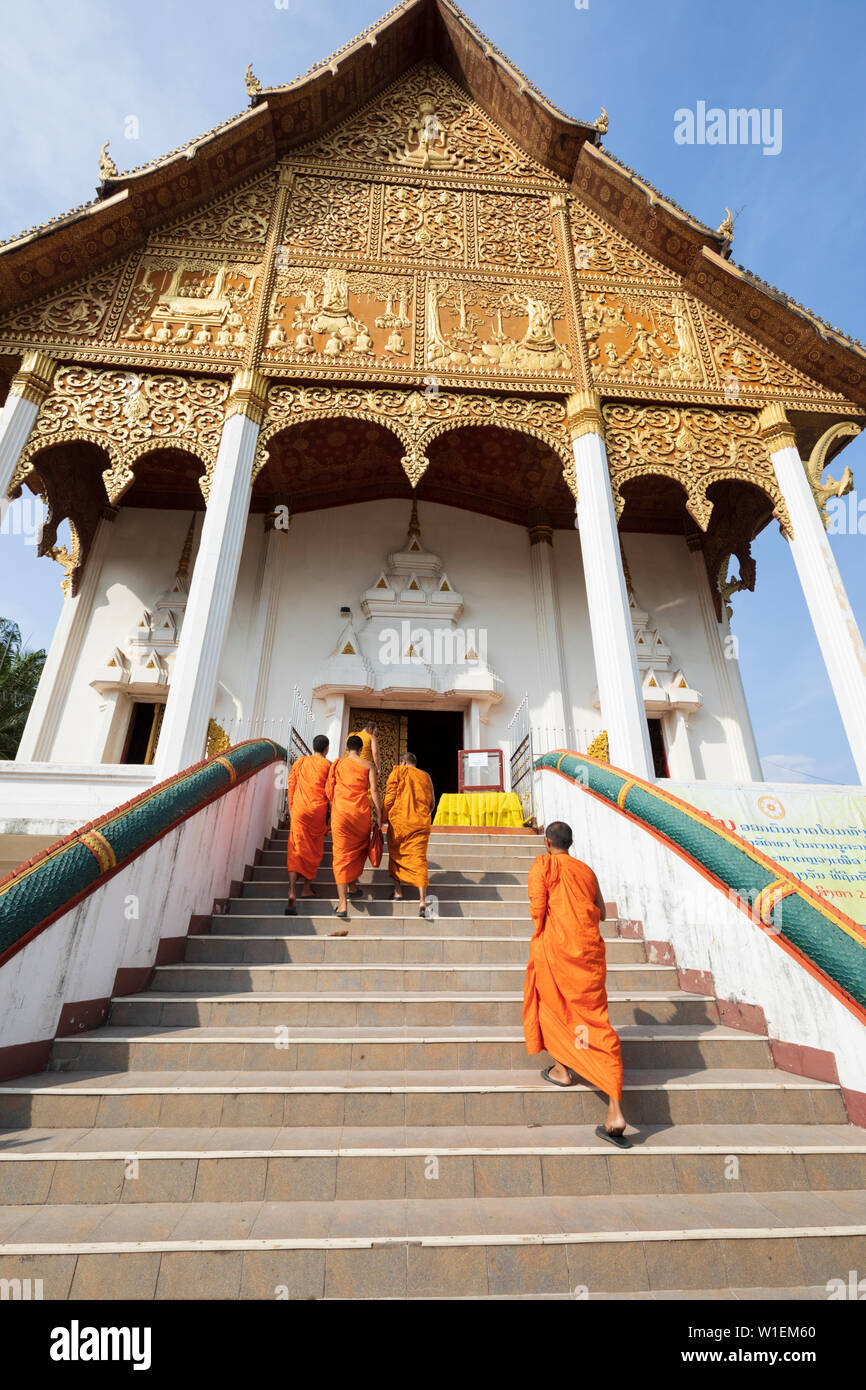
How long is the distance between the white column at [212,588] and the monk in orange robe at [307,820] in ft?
5.35

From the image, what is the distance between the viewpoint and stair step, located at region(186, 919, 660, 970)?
12.4ft

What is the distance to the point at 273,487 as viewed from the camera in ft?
31.3

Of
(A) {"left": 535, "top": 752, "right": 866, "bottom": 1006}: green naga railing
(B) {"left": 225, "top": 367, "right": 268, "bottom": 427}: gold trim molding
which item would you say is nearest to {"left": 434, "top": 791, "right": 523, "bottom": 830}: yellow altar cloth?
(A) {"left": 535, "top": 752, "right": 866, "bottom": 1006}: green naga railing

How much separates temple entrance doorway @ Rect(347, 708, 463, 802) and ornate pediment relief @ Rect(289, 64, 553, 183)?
799cm

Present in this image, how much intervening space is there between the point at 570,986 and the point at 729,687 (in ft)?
25.2

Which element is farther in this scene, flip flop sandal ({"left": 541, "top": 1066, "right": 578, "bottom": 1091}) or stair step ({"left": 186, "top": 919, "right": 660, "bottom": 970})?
stair step ({"left": 186, "top": 919, "right": 660, "bottom": 970})

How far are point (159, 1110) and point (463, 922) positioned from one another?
2.16 m

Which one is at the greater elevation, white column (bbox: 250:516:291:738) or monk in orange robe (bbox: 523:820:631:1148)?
white column (bbox: 250:516:291:738)

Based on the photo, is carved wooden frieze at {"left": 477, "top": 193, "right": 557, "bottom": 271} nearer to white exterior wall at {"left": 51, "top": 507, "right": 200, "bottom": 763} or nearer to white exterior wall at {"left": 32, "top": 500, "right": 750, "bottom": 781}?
white exterior wall at {"left": 32, "top": 500, "right": 750, "bottom": 781}

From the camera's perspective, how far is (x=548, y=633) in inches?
370

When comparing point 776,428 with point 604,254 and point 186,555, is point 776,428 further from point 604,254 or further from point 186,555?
point 186,555

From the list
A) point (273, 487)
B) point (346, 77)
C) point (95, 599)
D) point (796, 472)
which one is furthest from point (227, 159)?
point (796, 472)
